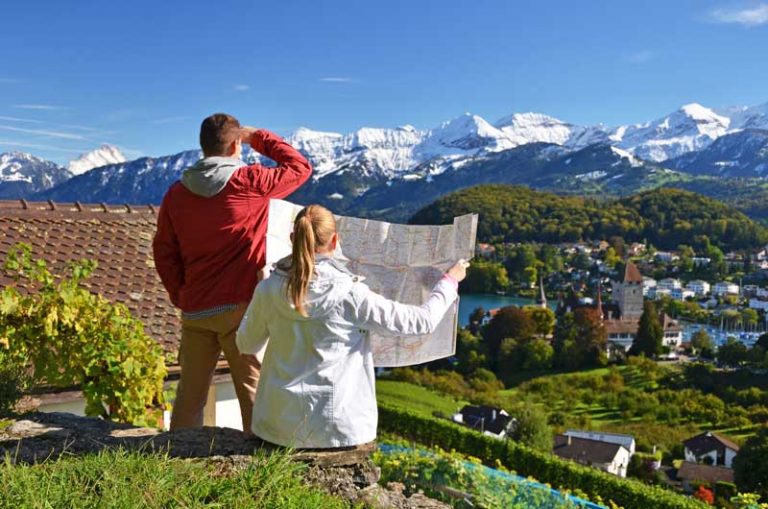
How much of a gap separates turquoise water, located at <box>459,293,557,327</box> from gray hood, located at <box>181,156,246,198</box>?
93.4m

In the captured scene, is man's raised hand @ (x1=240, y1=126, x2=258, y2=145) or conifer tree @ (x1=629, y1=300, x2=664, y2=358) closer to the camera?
man's raised hand @ (x1=240, y1=126, x2=258, y2=145)

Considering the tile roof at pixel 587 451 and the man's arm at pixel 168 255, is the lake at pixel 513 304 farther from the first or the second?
the man's arm at pixel 168 255

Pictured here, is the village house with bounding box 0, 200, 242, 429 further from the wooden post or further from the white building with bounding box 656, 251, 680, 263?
the white building with bounding box 656, 251, 680, 263

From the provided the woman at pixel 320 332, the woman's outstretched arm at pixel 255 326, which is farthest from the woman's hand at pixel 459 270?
the woman's outstretched arm at pixel 255 326

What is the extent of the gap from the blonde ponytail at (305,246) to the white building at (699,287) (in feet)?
372

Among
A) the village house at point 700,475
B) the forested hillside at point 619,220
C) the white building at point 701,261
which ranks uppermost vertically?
the forested hillside at point 619,220

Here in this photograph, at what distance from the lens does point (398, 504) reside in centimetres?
282

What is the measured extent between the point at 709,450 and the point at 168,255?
4557 centimetres

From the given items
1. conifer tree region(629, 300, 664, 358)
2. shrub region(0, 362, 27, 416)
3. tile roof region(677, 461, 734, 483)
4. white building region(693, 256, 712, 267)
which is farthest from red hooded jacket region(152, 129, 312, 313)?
white building region(693, 256, 712, 267)

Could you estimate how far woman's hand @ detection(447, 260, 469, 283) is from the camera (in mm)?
2629

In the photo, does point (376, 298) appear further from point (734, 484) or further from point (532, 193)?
point (532, 193)

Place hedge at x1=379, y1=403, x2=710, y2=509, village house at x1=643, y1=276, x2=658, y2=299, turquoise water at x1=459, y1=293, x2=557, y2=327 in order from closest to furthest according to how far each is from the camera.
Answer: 1. hedge at x1=379, y1=403, x2=710, y2=509
2. turquoise water at x1=459, y1=293, x2=557, y2=327
3. village house at x1=643, y1=276, x2=658, y2=299

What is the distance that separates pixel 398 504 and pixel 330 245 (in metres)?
1.07

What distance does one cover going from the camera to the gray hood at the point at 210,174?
2850 mm
